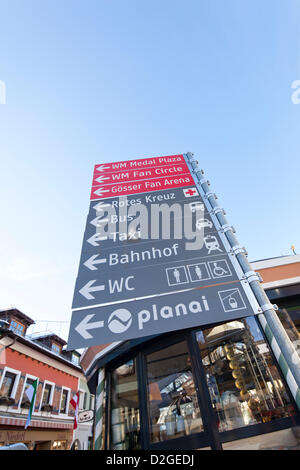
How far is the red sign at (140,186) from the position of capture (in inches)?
135

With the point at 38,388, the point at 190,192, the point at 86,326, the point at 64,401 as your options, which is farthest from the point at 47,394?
the point at 190,192

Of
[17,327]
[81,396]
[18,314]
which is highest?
[18,314]

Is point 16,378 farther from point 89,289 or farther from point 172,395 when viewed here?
point 89,289

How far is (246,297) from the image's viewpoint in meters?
2.09

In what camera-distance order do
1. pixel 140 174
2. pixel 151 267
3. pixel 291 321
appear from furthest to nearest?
pixel 140 174
pixel 291 321
pixel 151 267

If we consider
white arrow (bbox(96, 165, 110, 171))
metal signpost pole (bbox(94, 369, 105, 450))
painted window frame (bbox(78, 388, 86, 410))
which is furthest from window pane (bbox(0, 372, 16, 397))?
white arrow (bbox(96, 165, 110, 171))

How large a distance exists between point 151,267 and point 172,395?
7.08ft

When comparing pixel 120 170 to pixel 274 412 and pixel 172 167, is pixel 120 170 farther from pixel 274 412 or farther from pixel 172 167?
pixel 274 412

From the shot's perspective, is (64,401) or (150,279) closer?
(150,279)

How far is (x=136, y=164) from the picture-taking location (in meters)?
4.05

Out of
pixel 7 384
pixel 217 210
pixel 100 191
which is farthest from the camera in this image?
pixel 7 384

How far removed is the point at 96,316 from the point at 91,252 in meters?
0.80

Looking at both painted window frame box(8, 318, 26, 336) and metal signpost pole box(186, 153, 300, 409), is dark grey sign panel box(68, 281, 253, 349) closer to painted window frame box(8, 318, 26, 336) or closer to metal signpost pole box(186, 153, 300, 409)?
metal signpost pole box(186, 153, 300, 409)

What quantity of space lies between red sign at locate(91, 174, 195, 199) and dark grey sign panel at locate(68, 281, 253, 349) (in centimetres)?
173
